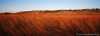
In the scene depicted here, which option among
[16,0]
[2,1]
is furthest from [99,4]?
[2,1]

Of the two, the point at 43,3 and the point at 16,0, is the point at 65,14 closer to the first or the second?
the point at 43,3

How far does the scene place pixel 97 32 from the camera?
128cm

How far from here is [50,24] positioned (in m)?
1.33

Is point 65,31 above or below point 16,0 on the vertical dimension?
below

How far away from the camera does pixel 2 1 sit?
1729 millimetres

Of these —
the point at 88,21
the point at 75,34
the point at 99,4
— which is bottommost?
the point at 75,34

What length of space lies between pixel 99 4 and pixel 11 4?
100 centimetres

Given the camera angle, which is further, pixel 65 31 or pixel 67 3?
pixel 67 3

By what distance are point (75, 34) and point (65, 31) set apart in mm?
93

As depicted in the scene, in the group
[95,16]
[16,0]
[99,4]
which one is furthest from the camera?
[16,0]

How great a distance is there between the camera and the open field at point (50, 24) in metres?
1.29

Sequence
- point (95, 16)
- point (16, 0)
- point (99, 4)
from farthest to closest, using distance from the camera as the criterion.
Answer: point (16, 0), point (99, 4), point (95, 16)

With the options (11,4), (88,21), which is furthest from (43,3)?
(88,21)

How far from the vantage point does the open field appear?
50.6 inches
